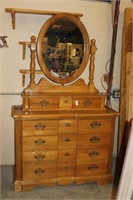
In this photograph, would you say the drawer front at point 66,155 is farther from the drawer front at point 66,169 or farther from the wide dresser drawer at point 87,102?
the wide dresser drawer at point 87,102

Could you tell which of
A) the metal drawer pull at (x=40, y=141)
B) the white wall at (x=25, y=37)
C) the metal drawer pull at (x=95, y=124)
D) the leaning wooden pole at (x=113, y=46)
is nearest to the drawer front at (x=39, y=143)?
the metal drawer pull at (x=40, y=141)

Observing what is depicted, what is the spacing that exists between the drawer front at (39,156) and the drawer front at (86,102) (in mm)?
504

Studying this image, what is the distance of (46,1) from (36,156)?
1592 mm

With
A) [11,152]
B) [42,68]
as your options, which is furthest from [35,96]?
[11,152]

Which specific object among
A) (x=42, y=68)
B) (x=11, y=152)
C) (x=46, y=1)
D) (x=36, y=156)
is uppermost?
(x=46, y=1)

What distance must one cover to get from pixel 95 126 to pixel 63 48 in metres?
0.85

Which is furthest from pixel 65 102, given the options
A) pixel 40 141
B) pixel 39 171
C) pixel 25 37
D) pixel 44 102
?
pixel 25 37

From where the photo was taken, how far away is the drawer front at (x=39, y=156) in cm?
199

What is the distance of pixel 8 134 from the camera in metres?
2.47

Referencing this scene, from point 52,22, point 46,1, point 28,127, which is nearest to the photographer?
point 28,127

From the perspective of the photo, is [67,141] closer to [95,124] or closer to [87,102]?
[95,124]

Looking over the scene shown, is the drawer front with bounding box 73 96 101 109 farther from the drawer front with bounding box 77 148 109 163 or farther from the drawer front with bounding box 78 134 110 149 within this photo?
the drawer front with bounding box 77 148 109 163

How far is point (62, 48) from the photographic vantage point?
2213 millimetres

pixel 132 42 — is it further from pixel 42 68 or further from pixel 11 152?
pixel 11 152
